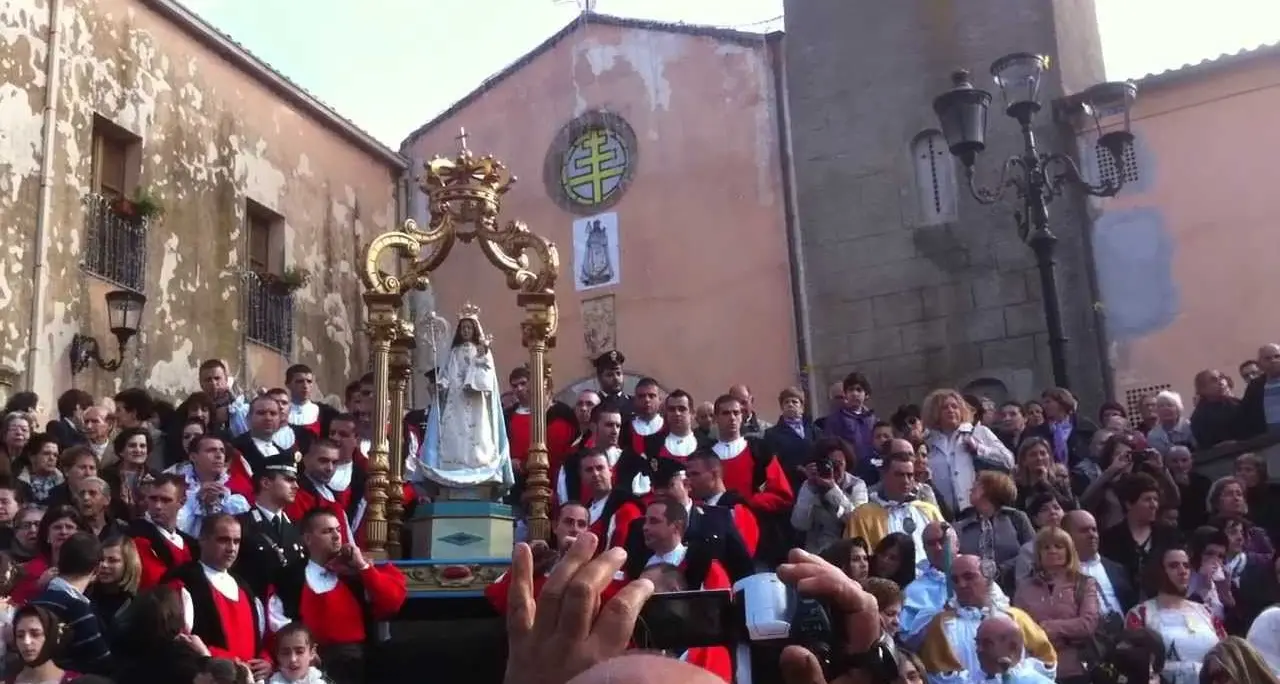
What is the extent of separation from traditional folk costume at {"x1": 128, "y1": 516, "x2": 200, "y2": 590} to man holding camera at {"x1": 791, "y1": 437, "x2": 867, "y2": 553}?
11.4 ft

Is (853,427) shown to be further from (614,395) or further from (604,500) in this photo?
(604,500)

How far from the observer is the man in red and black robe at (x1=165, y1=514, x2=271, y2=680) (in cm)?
625

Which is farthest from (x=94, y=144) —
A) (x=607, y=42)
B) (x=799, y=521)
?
(x=799, y=521)

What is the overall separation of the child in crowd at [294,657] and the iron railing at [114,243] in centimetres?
791

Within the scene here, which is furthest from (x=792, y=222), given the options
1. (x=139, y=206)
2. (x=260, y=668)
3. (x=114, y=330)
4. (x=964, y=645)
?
(x=260, y=668)

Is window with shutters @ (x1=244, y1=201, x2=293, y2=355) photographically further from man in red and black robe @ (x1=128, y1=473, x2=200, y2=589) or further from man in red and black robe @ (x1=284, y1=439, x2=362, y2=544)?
man in red and black robe @ (x1=128, y1=473, x2=200, y2=589)

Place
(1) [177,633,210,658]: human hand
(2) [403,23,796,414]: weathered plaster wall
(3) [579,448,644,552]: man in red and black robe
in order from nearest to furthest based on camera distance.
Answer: (1) [177,633,210,658]: human hand < (3) [579,448,644,552]: man in red and black robe < (2) [403,23,796,414]: weathered plaster wall

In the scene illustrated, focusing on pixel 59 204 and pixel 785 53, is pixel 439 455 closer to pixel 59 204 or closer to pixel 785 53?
pixel 59 204

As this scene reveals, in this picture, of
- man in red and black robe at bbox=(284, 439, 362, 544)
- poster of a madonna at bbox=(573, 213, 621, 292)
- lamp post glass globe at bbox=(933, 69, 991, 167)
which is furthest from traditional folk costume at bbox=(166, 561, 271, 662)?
poster of a madonna at bbox=(573, 213, 621, 292)

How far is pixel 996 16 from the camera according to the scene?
49.8ft

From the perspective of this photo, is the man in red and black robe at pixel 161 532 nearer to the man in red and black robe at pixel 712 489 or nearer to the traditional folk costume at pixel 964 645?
the man in red and black robe at pixel 712 489

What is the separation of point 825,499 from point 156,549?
12.3 feet

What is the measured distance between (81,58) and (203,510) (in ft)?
24.1

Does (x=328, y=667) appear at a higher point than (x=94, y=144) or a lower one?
lower
